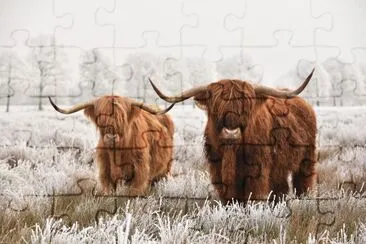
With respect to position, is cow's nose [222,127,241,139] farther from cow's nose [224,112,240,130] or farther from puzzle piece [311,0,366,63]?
puzzle piece [311,0,366,63]

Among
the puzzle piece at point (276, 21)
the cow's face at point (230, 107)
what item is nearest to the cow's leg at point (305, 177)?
the cow's face at point (230, 107)

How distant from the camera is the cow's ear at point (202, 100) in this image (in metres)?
3.84

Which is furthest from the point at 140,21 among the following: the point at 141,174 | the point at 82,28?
the point at 141,174

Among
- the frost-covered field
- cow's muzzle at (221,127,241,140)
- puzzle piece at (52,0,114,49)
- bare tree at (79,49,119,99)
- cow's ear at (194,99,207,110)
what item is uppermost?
puzzle piece at (52,0,114,49)

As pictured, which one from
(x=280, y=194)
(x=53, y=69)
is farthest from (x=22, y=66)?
(x=280, y=194)

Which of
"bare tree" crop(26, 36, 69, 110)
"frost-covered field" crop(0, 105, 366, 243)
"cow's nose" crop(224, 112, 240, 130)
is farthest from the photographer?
"bare tree" crop(26, 36, 69, 110)

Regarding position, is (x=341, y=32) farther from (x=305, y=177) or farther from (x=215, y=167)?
(x=215, y=167)

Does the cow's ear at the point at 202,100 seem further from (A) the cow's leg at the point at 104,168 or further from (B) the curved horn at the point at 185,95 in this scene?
(A) the cow's leg at the point at 104,168

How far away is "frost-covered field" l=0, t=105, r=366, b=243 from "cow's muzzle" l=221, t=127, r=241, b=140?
0.42 metres

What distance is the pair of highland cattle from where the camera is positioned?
12.3 ft

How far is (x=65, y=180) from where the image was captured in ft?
13.4

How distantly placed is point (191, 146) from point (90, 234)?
5.20 ft

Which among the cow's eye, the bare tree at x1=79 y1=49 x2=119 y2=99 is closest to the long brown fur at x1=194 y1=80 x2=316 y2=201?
the cow's eye
